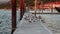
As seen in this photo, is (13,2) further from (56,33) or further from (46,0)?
(46,0)

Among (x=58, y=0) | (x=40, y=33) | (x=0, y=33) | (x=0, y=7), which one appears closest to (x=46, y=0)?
(x=58, y=0)

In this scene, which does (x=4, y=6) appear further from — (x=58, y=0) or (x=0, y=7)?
(x=58, y=0)

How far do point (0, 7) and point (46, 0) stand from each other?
24.2 metres

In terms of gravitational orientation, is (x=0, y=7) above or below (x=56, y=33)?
below

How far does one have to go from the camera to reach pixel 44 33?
795 centimetres

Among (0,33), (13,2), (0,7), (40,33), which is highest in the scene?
(13,2)

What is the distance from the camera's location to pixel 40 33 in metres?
8.01

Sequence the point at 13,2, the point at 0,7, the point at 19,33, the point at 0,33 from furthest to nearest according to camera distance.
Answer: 1. the point at 0,7
2. the point at 0,33
3. the point at 13,2
4. the point at 19,33

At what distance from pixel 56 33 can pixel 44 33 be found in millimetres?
2064

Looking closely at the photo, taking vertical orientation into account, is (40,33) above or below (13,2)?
below

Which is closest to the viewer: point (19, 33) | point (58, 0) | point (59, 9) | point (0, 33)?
point (19, 33)

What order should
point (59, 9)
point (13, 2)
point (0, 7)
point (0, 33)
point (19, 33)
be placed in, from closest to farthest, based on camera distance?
point (19, 33) < point (13, 2) < point (0, 33) < point (59, 9) < point (0, 7)

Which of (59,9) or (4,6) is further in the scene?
(4,6)

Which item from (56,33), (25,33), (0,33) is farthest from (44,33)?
(0,33)
